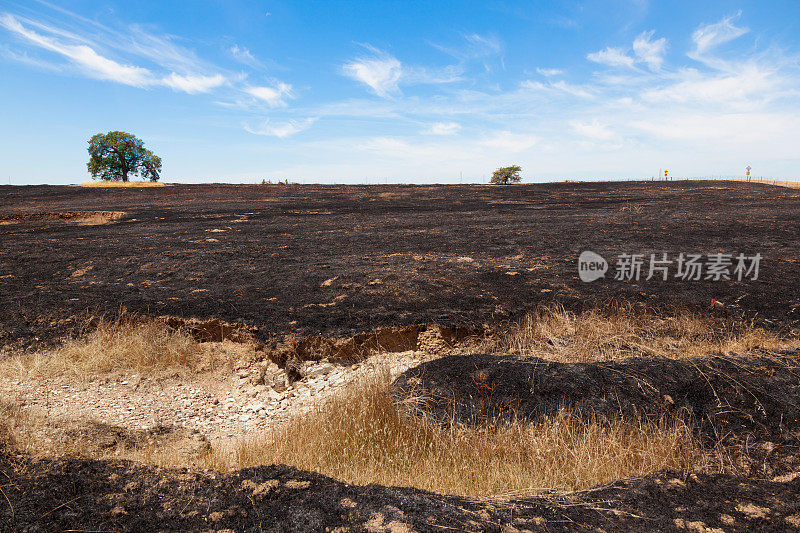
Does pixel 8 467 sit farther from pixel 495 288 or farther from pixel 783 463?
pixel 495 288

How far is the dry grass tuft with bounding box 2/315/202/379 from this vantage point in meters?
5.80

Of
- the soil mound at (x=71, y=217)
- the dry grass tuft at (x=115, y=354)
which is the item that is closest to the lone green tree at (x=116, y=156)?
the soil mound at (x=71, y=217)

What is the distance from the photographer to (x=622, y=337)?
620 cm

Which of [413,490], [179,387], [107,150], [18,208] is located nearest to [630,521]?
[413,490]

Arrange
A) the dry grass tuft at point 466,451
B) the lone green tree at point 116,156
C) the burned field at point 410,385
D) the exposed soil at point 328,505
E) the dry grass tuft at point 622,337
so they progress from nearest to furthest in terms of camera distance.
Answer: the exposed soil at point 328,505, the burned field at point 410,385, the dry grass tuft at point 466,451, the dry grass tuft at point 622,337, the lone green tree at point 116,156

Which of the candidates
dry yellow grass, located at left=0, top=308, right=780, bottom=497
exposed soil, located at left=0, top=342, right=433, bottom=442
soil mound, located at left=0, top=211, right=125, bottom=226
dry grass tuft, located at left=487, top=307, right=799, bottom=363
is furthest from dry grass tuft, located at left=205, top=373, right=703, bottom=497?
soil mound, located at left=0, top=211, right=125, bottom=226

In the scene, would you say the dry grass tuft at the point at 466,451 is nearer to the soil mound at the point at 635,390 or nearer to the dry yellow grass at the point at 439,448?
the dry yellow grass at the point at 439,448

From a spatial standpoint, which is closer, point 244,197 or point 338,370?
point 338,370

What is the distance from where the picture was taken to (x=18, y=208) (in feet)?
69.7

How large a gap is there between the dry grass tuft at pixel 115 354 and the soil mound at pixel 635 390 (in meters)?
3.44

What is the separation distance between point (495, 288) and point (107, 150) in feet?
167

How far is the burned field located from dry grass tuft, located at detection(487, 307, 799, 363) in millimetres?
36

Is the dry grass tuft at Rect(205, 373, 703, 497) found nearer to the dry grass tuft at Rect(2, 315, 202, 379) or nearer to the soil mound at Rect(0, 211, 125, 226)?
the dry grass tuft at Rect(2, 315, 202, 379)

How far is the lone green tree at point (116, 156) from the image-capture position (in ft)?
148
